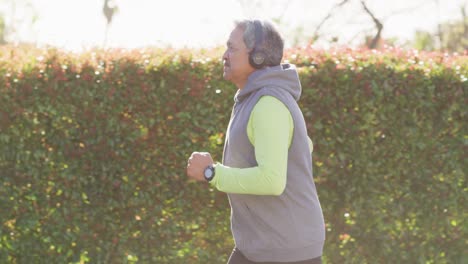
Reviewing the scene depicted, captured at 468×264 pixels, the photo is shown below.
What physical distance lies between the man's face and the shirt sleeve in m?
0.22

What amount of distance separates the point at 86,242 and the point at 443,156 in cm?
278

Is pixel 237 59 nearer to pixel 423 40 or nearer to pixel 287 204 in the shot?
pixel 287 204

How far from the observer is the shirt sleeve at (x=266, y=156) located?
127 inches

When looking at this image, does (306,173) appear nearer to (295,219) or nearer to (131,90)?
(295,219)

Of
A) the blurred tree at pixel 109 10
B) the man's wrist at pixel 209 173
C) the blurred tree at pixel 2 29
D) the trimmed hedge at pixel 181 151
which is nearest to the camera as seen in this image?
the man's wrist at pixel 209 173

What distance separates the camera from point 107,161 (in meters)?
6.01

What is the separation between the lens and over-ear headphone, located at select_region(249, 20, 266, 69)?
3.46 meters

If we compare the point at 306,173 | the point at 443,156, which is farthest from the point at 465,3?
the point at 306,173

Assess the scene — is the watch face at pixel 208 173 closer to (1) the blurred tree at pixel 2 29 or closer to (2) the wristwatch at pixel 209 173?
(2) the wristwatch at pixel 209 173

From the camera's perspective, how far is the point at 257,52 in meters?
3.48

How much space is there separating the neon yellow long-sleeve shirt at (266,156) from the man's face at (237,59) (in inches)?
8.9

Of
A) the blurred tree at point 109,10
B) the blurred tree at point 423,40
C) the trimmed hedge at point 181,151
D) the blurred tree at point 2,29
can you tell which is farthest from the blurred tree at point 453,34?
the trimmed hedge at point 181,151

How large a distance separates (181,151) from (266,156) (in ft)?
9.34

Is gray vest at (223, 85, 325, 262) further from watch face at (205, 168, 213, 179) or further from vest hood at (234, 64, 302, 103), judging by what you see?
watch face at (205, 168, 213, 179)
